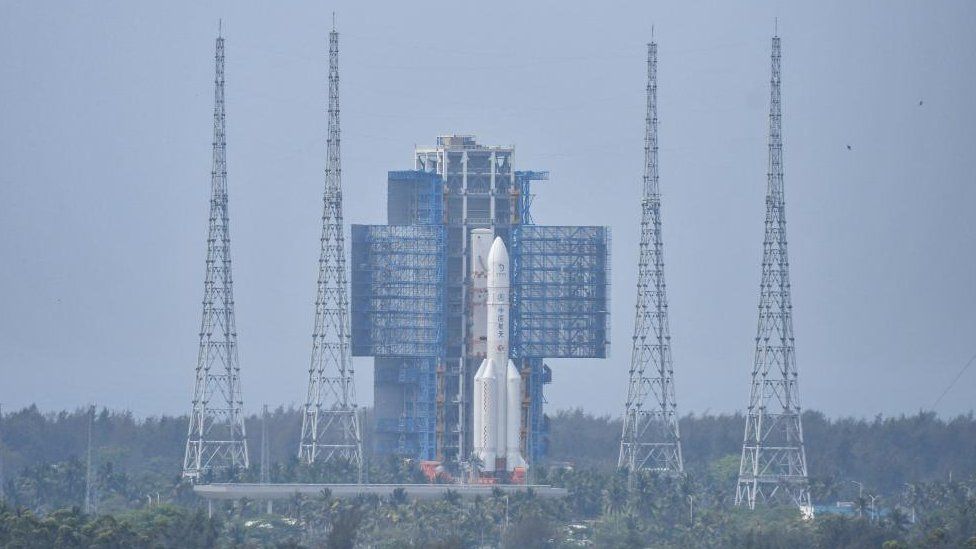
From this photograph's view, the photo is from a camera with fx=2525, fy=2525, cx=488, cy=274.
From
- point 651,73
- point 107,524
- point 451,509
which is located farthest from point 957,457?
point 107,524

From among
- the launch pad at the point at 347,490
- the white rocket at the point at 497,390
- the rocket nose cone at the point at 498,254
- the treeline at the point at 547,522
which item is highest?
the rocket nose cone at the point at 498,254

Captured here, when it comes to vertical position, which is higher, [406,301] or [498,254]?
[498,254]

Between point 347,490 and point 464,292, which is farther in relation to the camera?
point 464,292

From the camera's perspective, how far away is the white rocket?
145 meters

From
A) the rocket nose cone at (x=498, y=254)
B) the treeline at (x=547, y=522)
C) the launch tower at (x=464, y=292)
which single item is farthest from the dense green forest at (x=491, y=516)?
the rocket nose cone at (x=498, y=254)

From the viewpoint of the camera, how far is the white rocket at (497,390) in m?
145

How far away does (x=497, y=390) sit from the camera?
145750 millimetres

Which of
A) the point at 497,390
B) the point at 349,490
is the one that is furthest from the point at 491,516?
the point at 497,390

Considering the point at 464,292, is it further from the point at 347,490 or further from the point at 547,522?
the point at 547,522

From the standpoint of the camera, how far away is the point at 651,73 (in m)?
144

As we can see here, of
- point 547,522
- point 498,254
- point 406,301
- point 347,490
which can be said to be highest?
point 498,254

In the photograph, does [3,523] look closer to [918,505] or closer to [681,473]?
[681,473]

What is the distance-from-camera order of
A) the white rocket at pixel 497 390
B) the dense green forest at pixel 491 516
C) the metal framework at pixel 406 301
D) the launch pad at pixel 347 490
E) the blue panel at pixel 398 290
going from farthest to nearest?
1. the metal framework at pixel 406 301
2. the blue panel at pixel 398 290
3. the white rocket at pixel 497 390
4. the launch pad at pixel 347 490
5. the dense green forest at pixel 491 516

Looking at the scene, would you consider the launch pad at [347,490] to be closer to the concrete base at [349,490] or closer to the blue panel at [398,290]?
the concrete base at [349,490]
